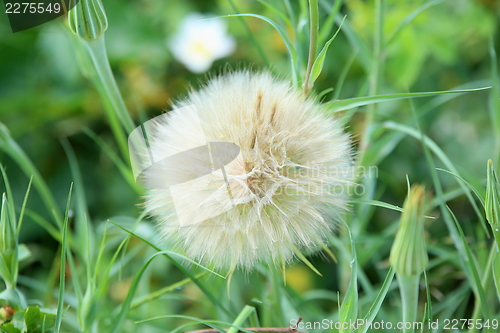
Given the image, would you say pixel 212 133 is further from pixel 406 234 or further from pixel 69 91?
pixel 69 91

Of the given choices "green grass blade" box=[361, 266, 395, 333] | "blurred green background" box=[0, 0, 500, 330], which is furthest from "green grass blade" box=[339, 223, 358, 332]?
"blurred green background" box=[0, 0, 500, 330]

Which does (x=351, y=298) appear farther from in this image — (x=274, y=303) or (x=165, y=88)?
(x=165, y=88)

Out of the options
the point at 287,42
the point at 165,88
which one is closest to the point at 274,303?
the point at 287,42

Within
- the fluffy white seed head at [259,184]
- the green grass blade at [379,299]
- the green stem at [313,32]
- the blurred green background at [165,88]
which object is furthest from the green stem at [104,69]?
the blurred green background at [165,88]

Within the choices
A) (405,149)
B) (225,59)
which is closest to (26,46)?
(225,59)

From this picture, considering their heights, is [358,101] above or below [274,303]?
above

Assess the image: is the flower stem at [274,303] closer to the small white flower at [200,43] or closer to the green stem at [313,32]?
the green stem at [313,32]

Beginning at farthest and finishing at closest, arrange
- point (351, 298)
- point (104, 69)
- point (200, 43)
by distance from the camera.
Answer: point (200, 43)
point (104, 69)
point (351, 298)
